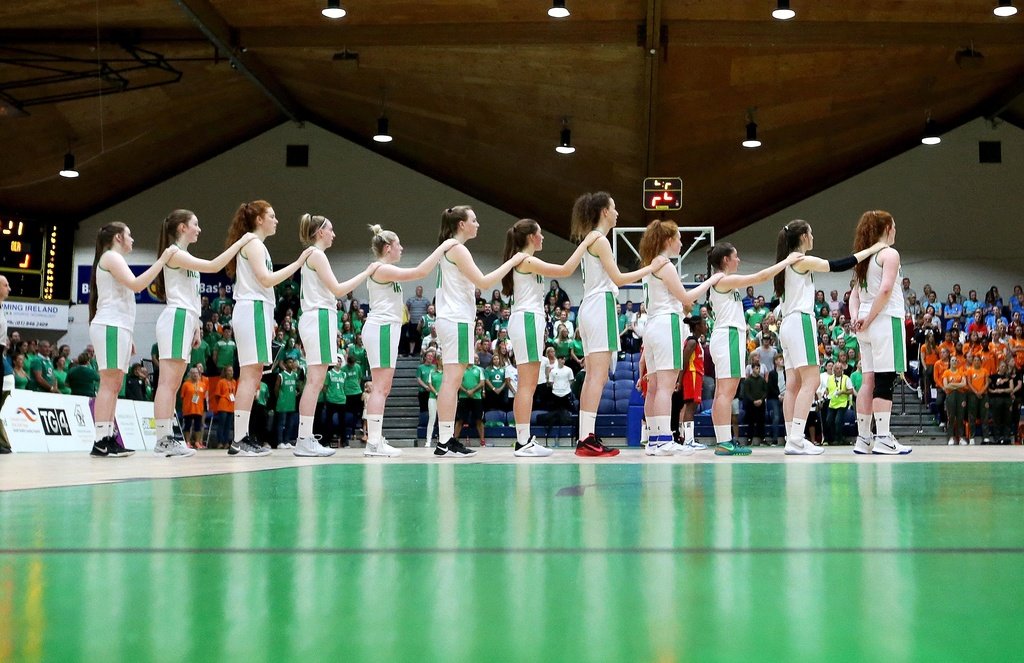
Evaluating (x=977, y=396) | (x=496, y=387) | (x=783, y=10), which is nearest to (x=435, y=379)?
(x=496, y=387)

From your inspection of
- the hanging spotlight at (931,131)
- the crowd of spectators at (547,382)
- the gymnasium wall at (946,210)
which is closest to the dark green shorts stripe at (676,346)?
the crowd of spectators at (547,382)

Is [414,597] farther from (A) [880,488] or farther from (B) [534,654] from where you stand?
(A) [880,488]

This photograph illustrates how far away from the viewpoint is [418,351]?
834 inches

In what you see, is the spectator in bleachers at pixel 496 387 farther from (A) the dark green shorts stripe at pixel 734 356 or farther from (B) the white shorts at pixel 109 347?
(B) the white shorts at pixel 109 347

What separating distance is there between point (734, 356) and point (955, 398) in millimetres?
8501

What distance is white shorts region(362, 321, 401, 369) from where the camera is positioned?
798 cm

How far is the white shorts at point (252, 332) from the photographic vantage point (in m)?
7.82

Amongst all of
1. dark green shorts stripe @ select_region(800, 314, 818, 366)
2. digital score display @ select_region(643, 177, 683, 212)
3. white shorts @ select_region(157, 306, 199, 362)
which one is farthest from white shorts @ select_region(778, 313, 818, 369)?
digital score display @ select_region(643, 177, 683, 212)

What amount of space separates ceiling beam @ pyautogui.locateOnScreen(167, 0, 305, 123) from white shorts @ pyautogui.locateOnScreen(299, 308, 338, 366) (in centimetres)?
871

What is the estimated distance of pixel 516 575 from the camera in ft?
6.72

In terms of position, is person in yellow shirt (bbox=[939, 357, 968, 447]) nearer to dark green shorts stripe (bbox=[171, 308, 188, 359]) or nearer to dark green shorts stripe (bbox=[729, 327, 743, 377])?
dark green shorts stripe (bbox=[729, 327, 743, 377])

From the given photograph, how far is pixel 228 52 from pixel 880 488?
15.4 metres

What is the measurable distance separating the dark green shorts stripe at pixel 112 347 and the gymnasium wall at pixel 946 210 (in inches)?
758

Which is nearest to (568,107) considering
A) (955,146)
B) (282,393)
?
(282,393)
